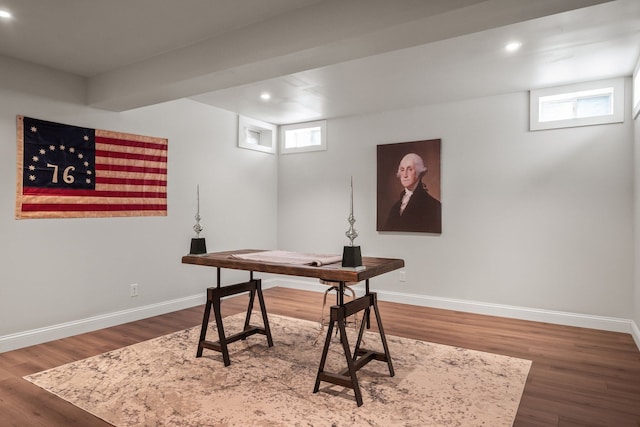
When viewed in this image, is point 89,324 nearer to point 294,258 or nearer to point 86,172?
point 86,172

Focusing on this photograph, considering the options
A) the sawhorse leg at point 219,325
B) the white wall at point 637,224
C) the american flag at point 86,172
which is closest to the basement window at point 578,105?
the white wall at point 637,224

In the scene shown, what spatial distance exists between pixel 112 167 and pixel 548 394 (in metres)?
4.37

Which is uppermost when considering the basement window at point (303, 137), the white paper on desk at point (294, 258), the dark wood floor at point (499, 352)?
the basement window at point (303, 137)

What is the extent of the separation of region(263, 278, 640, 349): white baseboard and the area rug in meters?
1.42

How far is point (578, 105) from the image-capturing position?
Answer: 4277mm

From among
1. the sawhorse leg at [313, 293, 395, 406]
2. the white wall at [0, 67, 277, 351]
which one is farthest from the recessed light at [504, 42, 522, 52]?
the white wall at [0, 67, 277, 351]

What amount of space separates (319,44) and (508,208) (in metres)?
3.17

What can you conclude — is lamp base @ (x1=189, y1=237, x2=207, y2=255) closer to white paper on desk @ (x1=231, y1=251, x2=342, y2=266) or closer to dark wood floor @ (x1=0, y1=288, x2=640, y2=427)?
white paper on desk @ (x1=231, y1=251, x2=342, y2=266)

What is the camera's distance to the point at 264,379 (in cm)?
282

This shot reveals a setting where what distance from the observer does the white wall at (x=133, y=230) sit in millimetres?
3491

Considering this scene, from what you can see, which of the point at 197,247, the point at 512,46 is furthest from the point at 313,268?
the point at 512,46

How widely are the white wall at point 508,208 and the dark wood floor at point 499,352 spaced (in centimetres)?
42

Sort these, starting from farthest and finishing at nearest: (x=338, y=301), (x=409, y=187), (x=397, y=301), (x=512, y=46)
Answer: (x=397, y=301) → (x=409, y=187) → (x=512, y=46) → (x=338, y=301)

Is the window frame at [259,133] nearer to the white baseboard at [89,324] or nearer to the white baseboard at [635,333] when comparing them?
the white baseboard at [89,324]
